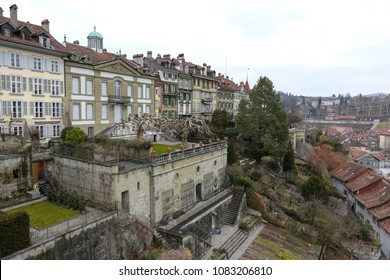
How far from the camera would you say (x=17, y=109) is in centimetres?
2886

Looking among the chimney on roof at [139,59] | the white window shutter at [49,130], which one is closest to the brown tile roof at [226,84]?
the chimney on roof at [139,59]

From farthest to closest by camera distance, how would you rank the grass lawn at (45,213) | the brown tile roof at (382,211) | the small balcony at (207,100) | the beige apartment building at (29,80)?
the small balcony at (207,100), the brown tile roof at (382,211), the beige apartment building at (29,80), the grass lawn at (45,213)

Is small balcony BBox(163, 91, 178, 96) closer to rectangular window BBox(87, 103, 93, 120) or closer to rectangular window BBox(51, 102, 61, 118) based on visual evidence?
rectangular window BBox(87, 103, 93, 120)

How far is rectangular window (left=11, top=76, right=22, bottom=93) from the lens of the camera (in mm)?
28203

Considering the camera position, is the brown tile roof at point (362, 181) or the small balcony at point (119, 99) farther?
the brown tile roof at point (362, 181)

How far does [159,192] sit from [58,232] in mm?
8939

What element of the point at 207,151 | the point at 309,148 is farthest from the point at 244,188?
the point at 309,148

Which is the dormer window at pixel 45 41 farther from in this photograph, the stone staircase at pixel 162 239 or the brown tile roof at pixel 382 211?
the brown tile roof at pixel 382 211

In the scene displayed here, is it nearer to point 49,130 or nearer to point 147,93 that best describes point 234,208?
point 49,130

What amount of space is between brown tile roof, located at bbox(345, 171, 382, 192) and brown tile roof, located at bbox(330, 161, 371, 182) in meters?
0.68

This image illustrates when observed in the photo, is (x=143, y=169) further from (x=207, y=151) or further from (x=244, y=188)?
(x=244, y=188)

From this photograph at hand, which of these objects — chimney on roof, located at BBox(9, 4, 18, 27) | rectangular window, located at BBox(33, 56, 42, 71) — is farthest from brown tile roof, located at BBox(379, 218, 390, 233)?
chimney on roof, located at BBox(9, 4, 18, 27)

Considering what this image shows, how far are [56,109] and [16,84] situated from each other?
15.7 feet

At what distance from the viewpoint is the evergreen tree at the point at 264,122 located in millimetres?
40562
